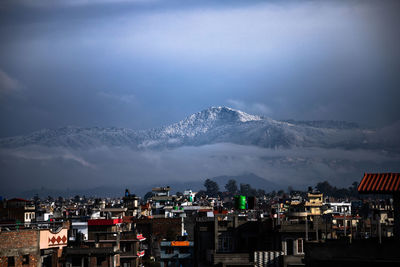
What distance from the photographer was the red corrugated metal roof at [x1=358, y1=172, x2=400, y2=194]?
43.9m

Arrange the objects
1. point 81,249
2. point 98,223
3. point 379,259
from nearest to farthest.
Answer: point 379,259 → point 81,249 → point 98,223

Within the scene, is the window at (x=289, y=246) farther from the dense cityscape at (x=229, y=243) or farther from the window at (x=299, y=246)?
the window at (x=299, y=246)

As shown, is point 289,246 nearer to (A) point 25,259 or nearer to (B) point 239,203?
(A) point 25,259

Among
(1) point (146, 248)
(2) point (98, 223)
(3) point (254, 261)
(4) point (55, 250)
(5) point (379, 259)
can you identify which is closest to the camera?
(5) point (379, 259)

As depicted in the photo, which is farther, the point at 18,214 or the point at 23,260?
the point at 18,214

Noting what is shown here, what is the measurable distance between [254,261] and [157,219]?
91433 millimetres

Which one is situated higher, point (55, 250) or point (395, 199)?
point (395, 199)

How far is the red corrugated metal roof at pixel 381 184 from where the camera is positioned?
43.9 metres

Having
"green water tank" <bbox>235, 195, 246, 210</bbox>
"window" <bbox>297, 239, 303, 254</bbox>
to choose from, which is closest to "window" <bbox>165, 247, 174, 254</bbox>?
"window" <bbox>297, 239, 303, 254</bbox>

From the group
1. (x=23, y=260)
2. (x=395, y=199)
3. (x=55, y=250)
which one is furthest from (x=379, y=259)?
(x=55, y=250)

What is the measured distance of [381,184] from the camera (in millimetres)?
44562

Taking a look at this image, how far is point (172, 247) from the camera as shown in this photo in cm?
11256

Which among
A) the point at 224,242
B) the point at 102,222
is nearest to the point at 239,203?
the point at 102,222

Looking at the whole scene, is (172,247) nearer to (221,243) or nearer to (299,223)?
(221,243)
